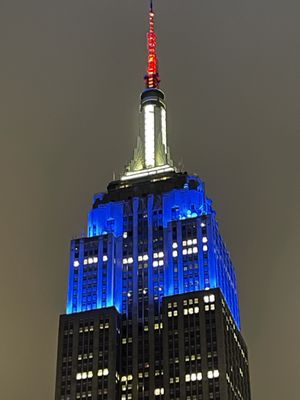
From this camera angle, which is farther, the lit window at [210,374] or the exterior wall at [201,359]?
the lit window at [210,374]

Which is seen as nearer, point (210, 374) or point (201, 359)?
point (210, 374)

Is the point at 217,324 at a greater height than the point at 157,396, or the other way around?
the point at 217,324

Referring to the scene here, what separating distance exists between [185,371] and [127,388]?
1566 centimetres

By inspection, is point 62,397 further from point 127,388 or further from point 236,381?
point 236,381

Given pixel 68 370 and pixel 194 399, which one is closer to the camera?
pixel 194 399

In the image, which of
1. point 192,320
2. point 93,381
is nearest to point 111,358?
point 93,381

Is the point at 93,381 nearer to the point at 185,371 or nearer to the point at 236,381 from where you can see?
the point at 185,371

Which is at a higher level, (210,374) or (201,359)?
(201,359)

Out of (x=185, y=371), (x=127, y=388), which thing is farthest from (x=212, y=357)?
(x=127, y=388)

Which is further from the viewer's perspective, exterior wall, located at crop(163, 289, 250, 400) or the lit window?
the lit window

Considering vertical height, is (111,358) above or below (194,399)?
above

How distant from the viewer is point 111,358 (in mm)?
199500

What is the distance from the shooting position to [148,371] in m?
200

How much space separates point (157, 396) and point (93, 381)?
1588 centimetres
